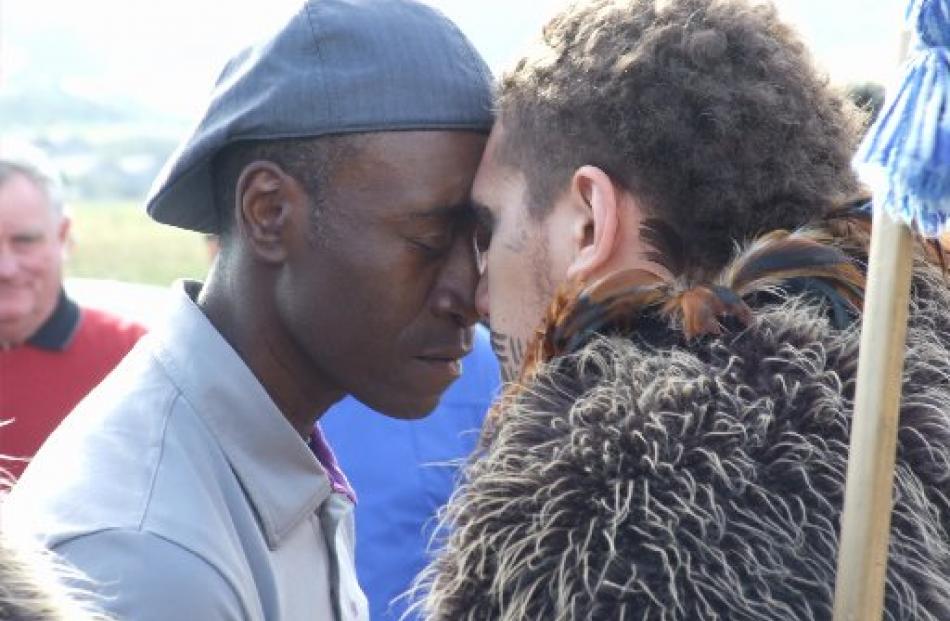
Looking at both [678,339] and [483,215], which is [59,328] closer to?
[483,215]

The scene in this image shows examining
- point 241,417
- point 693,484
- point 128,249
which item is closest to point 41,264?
point 241,417

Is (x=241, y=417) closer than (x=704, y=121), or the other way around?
(x=704, y=121)

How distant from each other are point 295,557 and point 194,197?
1.81 feet

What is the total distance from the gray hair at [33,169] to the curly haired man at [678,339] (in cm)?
344

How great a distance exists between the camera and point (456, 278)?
2332 mm

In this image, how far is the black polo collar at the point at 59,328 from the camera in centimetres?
486

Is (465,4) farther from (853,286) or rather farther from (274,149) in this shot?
(853,286)

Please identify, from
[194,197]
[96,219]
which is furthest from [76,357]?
[96,219]

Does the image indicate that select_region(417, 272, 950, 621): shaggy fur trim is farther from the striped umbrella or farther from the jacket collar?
the jacket collar

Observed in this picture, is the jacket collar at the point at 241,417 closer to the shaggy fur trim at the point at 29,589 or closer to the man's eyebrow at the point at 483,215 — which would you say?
the man's eyebrow at the point at 483,215

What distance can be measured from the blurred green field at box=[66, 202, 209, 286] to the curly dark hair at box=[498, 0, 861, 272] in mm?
14536

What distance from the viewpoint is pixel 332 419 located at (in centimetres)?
374

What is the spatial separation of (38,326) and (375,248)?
2.89 metres

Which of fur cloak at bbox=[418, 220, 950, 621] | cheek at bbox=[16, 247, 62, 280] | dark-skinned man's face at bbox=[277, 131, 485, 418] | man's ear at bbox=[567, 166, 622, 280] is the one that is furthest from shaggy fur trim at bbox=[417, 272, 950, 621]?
cheek at bbox=[16, 247, 62, 280]
